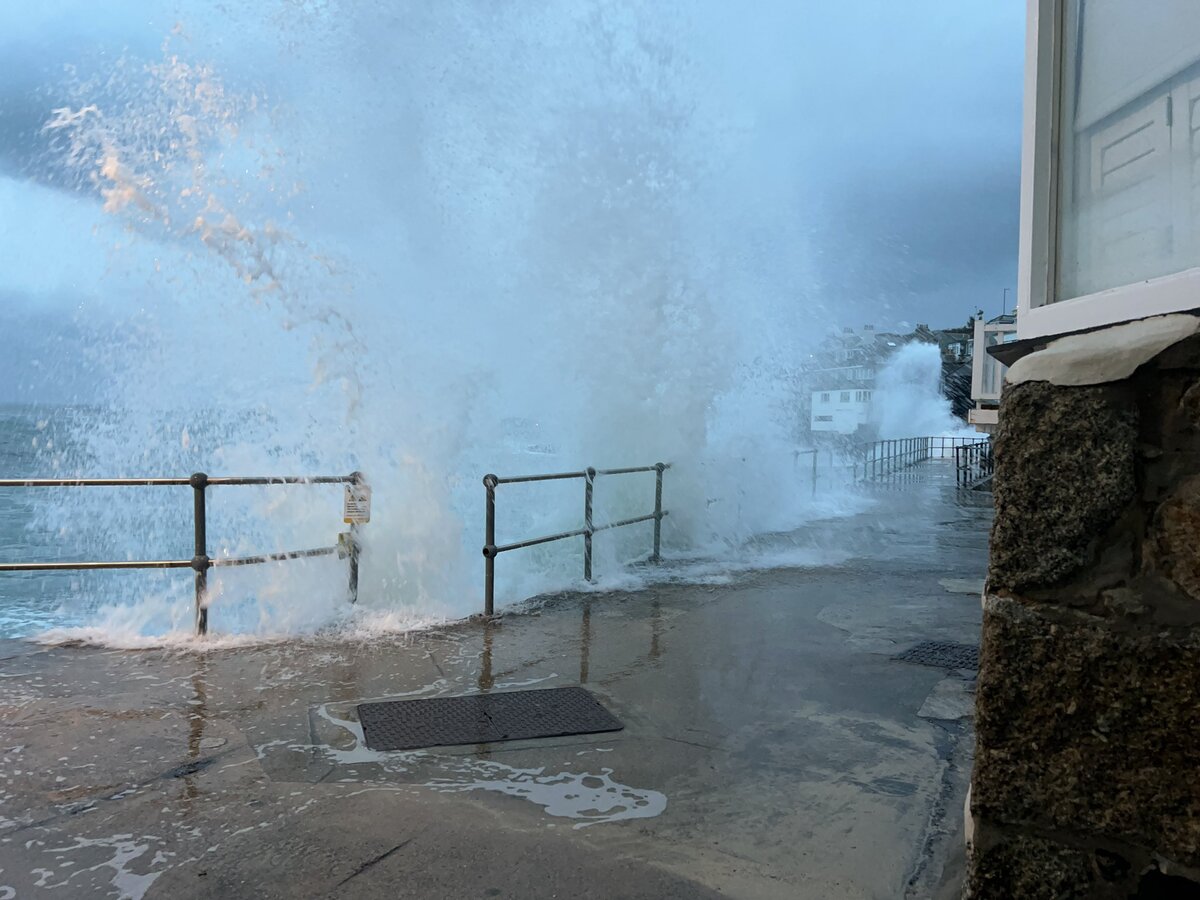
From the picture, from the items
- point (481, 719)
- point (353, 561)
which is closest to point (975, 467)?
point (353, 561)

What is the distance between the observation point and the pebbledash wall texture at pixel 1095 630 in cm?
183

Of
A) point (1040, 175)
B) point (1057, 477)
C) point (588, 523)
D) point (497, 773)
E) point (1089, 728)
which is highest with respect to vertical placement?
point (1040, 175)

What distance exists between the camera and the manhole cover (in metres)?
5.46

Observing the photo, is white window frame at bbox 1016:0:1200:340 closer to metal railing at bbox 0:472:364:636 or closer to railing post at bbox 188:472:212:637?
metal railing at bbox 0:472:364:636

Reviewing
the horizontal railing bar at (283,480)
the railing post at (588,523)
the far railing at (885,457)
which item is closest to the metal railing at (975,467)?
the far railing at (885,457)

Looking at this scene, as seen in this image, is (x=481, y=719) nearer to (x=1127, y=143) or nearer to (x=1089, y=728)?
(x=1089, y=728)

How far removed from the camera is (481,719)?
4.36 m

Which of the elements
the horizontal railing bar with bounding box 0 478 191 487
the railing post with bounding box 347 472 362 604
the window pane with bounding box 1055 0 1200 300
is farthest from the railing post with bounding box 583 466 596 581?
the window pane with bounding box 1055 0 1200 300

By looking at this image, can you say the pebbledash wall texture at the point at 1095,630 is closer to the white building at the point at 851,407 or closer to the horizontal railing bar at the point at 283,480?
the horizontal railing bar at the point at 283,480

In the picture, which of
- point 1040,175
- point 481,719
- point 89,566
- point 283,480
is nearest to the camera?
point 1040,175

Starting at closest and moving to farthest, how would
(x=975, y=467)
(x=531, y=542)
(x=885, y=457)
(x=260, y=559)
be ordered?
(x=260, y=559) → (x=531, y=542) → (x=885, y=457) → (x=975, y=467)

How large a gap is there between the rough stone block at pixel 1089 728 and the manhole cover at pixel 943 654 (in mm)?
3636

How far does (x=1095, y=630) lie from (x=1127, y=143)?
1183 mm

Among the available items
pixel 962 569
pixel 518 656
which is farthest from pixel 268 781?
pixel 962 569
